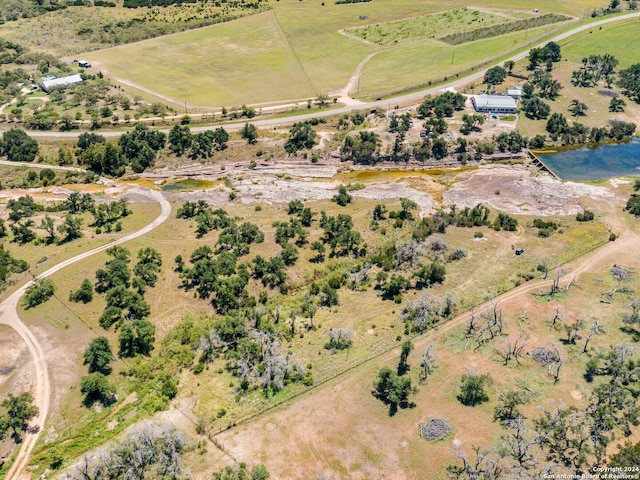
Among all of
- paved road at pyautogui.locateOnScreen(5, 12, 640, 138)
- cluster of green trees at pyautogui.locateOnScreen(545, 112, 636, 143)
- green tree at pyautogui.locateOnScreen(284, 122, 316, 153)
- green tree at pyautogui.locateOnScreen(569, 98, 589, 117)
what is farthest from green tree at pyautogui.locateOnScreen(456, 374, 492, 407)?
green tree at pyautogui.locateOnScreen(569, 98, 589, 117)

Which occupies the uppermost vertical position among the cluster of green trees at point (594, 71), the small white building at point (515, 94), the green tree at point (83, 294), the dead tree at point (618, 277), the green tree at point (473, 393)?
the cluster of green trees at point (594, 71)

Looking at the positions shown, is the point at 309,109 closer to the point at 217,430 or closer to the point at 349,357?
the point at 349,357

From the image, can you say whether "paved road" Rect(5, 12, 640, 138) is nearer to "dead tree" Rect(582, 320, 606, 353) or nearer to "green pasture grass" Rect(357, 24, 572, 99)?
"green pasture grass" Rect(357, 24, 572, 99)

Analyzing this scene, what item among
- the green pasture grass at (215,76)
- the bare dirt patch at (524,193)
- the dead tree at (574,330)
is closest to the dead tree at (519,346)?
the dead tree at (574,330)

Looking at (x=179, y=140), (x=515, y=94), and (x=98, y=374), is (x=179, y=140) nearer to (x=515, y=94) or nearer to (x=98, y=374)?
(x=98, y=374)

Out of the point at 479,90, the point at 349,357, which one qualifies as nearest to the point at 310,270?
the point at 349,357

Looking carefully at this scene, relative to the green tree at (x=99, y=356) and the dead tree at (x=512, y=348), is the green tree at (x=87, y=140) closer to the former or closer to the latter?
the green tree at (x=99, y=356)
